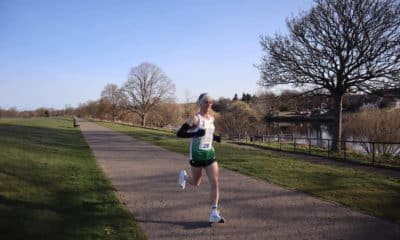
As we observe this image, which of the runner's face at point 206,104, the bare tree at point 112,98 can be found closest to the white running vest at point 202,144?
the runner's face at point 206,104

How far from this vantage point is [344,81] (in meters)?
20.1

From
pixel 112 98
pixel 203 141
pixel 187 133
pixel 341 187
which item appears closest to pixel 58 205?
pixel 187 133

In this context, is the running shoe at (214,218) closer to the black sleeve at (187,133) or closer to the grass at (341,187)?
the black sleeve at (187,133)

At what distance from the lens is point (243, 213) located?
594 cm

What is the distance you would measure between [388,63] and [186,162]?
12322 millimetres

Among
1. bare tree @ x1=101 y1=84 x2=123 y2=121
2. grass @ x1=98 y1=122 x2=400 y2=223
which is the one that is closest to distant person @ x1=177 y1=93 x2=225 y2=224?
grass @ x1=98 y1=122 x2=400 y2=223

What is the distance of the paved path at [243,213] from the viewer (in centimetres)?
493

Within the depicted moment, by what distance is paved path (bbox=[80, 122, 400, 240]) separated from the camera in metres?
4.93

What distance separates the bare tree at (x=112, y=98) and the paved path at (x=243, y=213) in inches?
2657

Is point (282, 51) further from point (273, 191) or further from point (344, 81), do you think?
point (273, 191)

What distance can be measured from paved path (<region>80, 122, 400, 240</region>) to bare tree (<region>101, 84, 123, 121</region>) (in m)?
67.5

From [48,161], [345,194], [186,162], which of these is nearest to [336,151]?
[186,162]

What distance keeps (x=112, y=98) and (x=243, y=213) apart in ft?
266

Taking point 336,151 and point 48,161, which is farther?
point 336,151
